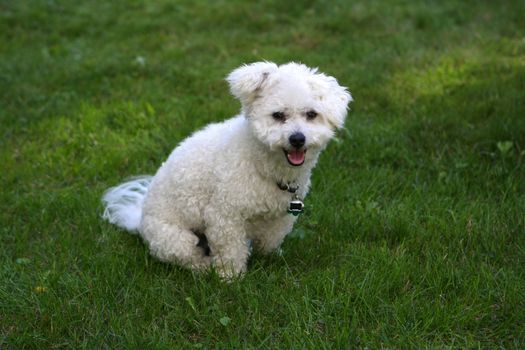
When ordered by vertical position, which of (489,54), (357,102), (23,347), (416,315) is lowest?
(23,347)

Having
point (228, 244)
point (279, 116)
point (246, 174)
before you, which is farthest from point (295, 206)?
point (279, 116)

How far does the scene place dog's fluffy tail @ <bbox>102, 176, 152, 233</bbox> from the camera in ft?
13.7

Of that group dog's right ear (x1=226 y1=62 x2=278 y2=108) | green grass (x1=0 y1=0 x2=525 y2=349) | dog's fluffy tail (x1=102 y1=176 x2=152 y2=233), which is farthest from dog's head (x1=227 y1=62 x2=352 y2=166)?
dog's fluffy tail (x1=102 y1=176 x2=152 y2=233)

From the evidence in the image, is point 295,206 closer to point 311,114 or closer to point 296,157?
point 296,157

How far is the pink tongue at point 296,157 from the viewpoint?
3.21m

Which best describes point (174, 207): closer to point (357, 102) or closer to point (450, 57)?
point (357, 102)

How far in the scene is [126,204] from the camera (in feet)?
14.0

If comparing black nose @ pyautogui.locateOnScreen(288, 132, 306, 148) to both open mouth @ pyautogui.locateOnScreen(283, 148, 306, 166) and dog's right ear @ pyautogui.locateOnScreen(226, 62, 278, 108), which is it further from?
dog's right ear @ pyautogui.locateOnScreen(226, 62, 278, 108)

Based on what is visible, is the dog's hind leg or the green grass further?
the dog's hind leg

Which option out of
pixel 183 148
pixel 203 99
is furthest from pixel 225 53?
pixel 183 148

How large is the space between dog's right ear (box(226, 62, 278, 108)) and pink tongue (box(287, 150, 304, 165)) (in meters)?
0.39

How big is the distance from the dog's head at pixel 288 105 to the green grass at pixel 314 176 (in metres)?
0.83

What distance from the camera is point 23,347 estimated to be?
303cm

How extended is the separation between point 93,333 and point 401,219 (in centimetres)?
212
